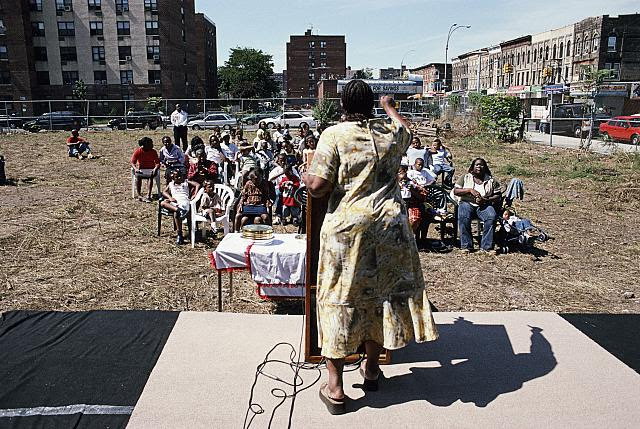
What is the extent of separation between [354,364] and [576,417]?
1.36 metres

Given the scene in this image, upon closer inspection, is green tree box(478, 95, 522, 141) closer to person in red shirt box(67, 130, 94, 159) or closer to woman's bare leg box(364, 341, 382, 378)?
person in red shirt box(67, 130, 94, 159)

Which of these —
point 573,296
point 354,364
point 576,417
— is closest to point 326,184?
point 354,364

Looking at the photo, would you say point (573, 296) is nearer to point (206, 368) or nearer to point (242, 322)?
point (242, 322)

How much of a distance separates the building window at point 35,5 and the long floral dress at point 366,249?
62.6 m

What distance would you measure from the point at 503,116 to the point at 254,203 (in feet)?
60.6

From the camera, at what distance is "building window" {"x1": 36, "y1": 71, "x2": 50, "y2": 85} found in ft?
182

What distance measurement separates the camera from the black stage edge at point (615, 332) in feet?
12.9

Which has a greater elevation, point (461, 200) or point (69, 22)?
point (69, 22)

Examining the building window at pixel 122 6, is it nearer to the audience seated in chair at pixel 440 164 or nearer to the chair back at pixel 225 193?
the audience seated in chair at pixel 440 164

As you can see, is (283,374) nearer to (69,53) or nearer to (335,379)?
(335,379)

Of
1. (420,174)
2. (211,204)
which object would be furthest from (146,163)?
(420,174)

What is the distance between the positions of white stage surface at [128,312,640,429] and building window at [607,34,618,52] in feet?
197

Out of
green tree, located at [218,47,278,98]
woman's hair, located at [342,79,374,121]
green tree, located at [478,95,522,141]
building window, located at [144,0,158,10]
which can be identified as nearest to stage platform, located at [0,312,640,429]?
woman's hair, located at [342,79,374,121]

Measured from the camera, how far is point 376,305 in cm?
301
